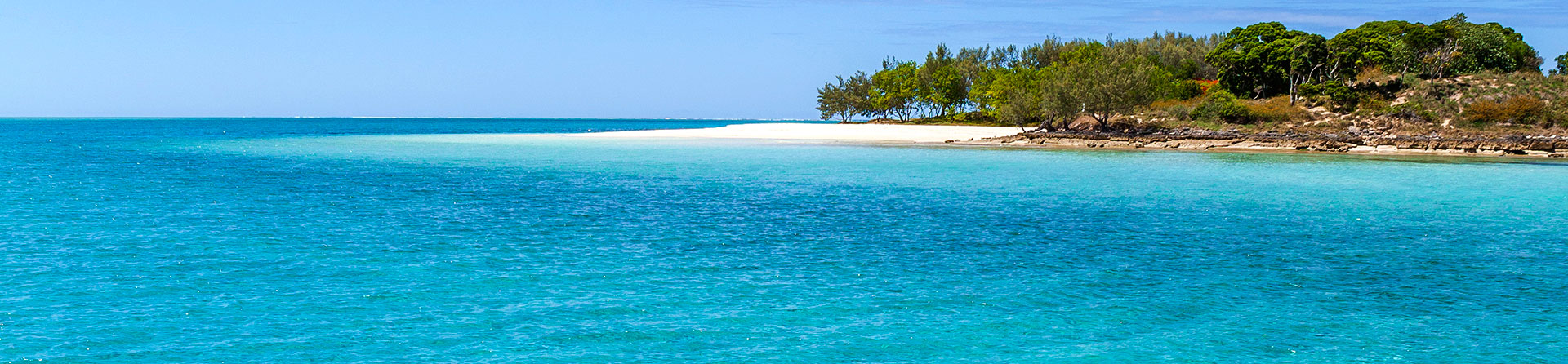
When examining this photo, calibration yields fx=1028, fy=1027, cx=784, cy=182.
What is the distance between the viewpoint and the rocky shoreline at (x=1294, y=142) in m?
61.3

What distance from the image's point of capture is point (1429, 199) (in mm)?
29812

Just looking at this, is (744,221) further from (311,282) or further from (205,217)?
(205,217)

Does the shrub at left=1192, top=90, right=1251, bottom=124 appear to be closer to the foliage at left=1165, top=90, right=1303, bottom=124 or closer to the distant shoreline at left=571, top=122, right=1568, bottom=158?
the foliage at left=1165, top=90, right=1303, bottom=124

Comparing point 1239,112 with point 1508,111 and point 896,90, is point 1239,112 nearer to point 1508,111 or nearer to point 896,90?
point 1508,111

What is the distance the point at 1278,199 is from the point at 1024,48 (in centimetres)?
13041

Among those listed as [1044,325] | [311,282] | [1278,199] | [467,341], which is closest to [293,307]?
[311,282]

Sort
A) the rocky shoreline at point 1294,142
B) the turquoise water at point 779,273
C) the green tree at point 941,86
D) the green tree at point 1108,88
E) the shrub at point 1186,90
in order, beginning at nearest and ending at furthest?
the turquoise water at point 779,273 < the rocky shoreline at point 1294,142 < the green tree at point 1108,88 < the shrub at point 1186,90 < the green tree at point 941,86

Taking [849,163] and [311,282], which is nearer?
[311,282]

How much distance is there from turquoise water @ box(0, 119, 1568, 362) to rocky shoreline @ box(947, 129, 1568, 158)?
109 feet

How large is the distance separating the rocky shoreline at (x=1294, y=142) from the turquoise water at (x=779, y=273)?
33.1 meters

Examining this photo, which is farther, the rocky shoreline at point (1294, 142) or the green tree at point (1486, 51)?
the green tree at point (1486, 51)

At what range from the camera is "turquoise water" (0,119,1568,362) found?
37.0 feet

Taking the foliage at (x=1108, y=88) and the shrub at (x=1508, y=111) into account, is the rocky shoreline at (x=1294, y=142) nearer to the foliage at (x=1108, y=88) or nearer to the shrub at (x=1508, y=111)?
the foliage at (x=1108, y=88)

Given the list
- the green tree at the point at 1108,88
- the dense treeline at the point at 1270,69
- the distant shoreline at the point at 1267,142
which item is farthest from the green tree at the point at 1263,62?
the distant shoreline at the point at 1267,142
